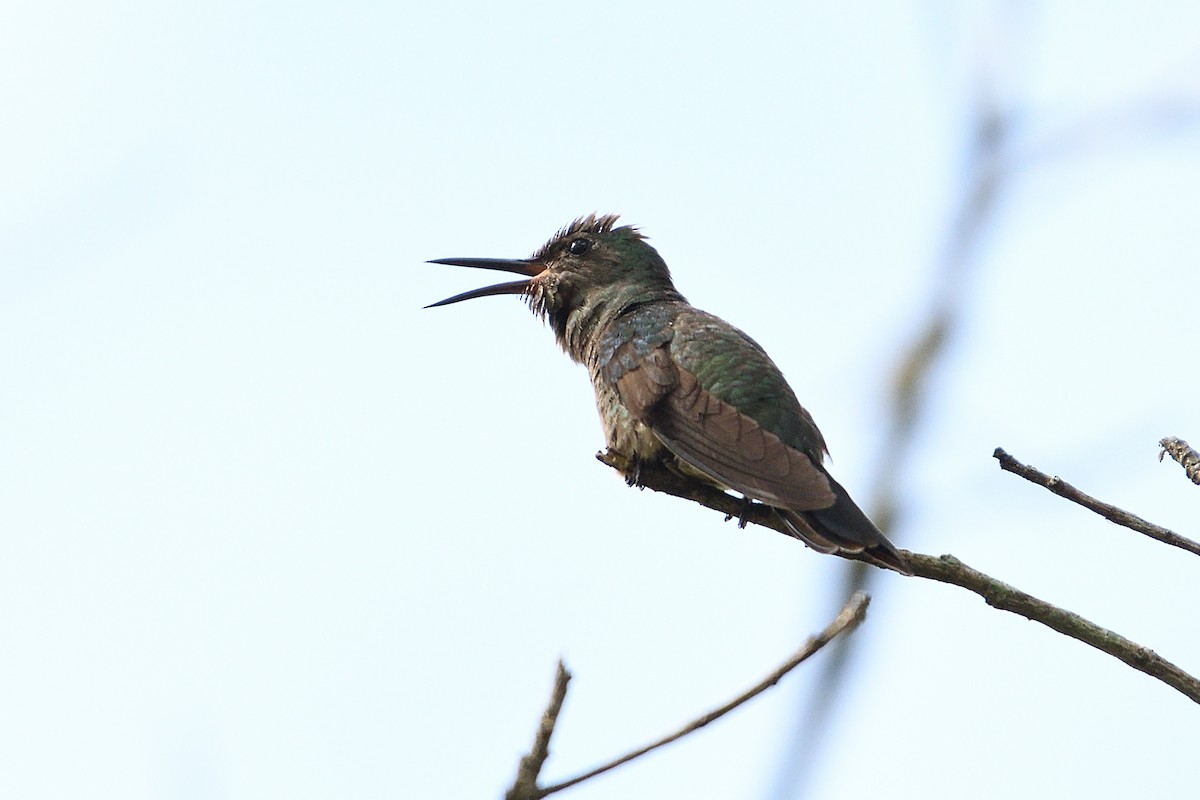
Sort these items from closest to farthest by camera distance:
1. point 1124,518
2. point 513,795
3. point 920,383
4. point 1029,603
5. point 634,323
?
point 513,795 → point 1124,518 → point 1029,603 → point 920,383 → point 634,323

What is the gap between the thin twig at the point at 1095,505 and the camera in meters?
2.49

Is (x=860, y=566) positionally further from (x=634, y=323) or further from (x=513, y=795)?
(x=513, y=795)

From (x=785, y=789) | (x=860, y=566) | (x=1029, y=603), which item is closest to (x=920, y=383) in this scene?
(x=860, y=566)

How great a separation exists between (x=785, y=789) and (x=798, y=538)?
176 cm

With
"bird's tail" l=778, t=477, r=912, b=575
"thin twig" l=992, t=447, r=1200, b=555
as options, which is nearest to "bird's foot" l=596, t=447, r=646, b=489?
"bird's tail" l=778, t=477, r=912, b=575

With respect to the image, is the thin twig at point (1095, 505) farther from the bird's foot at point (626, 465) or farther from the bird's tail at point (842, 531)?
the bird's foot at point (626, 465)

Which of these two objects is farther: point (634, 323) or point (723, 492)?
point (634, 323)

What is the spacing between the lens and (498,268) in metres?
6.86

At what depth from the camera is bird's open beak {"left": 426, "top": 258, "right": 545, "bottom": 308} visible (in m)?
6.52

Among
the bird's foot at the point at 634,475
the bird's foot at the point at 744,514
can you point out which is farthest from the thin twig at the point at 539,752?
the bird's foot at the point at 634,475

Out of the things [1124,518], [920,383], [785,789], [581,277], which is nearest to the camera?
[785,789]

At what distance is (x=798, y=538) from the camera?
4102 mm

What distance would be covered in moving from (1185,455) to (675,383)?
2447 millimetres

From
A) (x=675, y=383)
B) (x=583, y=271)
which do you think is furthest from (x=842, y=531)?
(x=583, y=271)
